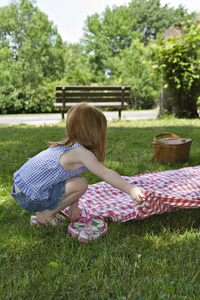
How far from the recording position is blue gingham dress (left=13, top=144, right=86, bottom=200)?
2096 millimetres

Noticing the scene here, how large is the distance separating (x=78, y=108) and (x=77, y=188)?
0.55 m

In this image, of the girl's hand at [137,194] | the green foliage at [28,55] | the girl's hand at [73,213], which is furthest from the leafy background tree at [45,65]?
the girl's hand at [137,194]

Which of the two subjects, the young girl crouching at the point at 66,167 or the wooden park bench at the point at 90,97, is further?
the wooden park bench at the point at 90,97

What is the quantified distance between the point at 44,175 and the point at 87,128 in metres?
0.43

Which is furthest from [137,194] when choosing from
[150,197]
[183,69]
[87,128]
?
[183,69]

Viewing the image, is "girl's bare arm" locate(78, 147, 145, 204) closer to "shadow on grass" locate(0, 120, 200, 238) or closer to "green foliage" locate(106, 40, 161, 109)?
"shadow on grass" locate(0, 120, 200, 238)

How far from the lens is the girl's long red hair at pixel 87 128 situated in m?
2.07

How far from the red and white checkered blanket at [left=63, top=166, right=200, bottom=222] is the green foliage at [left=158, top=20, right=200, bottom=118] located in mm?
5913

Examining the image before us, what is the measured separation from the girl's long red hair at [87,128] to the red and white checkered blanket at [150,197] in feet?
1.56

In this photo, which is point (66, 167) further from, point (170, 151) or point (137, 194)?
point (170, 151)

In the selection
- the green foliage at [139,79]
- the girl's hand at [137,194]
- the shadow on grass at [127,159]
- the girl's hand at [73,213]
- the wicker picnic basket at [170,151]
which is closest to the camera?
the girl's hand at [137,194]

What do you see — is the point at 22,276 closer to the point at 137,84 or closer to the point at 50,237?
the point at 50,237

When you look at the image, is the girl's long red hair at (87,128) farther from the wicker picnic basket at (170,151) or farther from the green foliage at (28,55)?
the green foliage at (28,55)

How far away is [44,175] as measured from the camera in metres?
2.11
